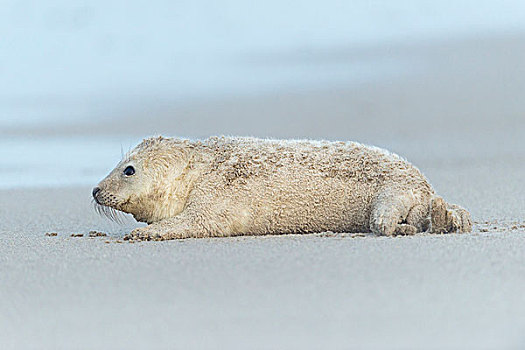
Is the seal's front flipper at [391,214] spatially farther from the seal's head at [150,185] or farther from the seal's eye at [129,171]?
the seal's eye at [129,171]

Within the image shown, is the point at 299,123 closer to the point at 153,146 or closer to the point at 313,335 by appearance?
the point at 153,146

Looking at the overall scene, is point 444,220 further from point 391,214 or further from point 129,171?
point 129,171

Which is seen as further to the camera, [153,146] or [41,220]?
[41,220]

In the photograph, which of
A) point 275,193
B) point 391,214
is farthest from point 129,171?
point 391,214

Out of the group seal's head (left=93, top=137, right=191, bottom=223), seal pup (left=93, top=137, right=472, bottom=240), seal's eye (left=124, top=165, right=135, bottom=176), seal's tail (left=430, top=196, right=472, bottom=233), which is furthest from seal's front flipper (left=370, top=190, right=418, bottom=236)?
seal's eye (left=124, top=165, right=135, bottom=176)

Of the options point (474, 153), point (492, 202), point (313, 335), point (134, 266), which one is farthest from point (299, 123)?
point (313, 335)
